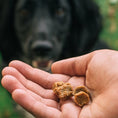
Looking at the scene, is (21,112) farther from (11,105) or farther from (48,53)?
(48,53)

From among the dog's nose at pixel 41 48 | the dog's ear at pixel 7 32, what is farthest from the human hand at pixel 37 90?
the dog's ear at pixel 7 32

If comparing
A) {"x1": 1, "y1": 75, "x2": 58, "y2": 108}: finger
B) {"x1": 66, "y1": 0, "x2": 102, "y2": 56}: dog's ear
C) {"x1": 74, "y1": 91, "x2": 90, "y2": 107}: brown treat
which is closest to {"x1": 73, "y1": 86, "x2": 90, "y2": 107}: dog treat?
{"x1": 74, "y1": 91, "x2": 90, "y2": 107}: brown treat

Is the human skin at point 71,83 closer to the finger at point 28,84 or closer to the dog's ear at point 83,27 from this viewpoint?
the finger at point 28,84

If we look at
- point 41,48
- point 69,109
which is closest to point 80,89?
point 69,109

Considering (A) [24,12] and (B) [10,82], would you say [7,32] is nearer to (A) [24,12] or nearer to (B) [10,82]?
(A) [24,12]

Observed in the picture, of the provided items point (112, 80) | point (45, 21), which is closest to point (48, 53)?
point (45, 21)

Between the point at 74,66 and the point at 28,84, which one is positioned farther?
the point at 74,66
